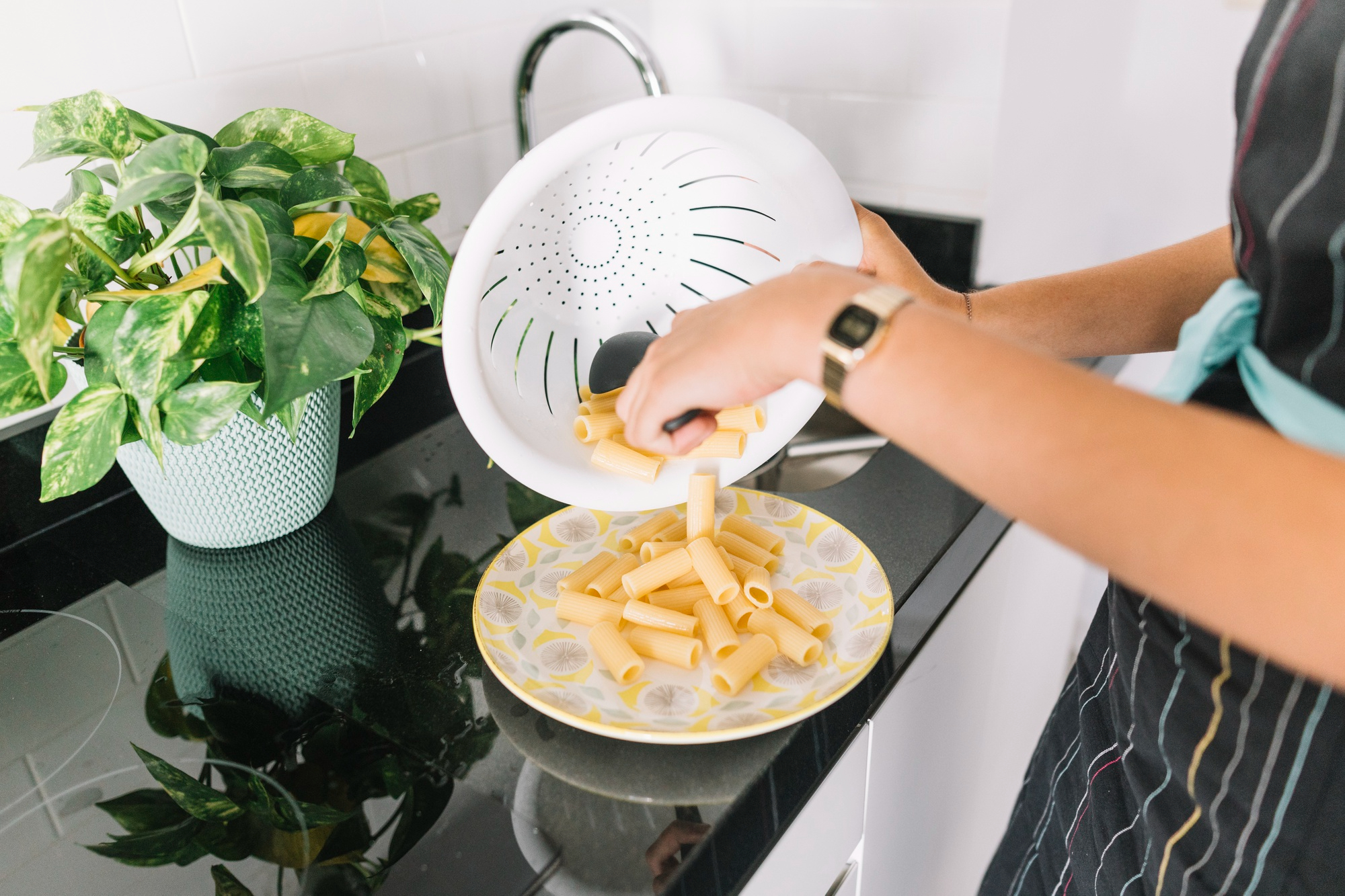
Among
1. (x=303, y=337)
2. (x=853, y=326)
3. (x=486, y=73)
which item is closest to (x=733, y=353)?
(x=853, y=326)

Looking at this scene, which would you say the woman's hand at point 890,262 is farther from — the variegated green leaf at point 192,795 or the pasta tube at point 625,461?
the variegated green leaf at point 192,795

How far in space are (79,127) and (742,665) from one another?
52 cm

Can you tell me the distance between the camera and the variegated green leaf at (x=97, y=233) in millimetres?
590

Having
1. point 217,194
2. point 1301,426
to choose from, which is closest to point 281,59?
point 217,194

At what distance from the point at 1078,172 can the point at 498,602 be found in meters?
0.92

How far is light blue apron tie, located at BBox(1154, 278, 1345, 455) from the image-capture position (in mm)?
435

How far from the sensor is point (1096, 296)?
67 centimetres

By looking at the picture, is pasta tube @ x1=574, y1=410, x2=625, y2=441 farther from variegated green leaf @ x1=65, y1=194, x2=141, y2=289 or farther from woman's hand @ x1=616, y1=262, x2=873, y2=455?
variegated green leaf @ x1=65, y1=194, x2=141, y2=289

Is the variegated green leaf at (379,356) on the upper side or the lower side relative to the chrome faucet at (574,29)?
lower

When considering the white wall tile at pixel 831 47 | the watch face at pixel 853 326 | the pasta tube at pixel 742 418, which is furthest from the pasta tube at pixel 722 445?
the white wall tile at pixel 831 47

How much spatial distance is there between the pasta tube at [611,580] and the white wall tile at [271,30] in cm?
56

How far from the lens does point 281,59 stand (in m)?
0.86

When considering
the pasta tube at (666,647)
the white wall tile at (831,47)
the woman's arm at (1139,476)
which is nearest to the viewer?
the woman's arm at (1139,476)

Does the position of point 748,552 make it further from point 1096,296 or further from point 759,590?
point 1096,296
